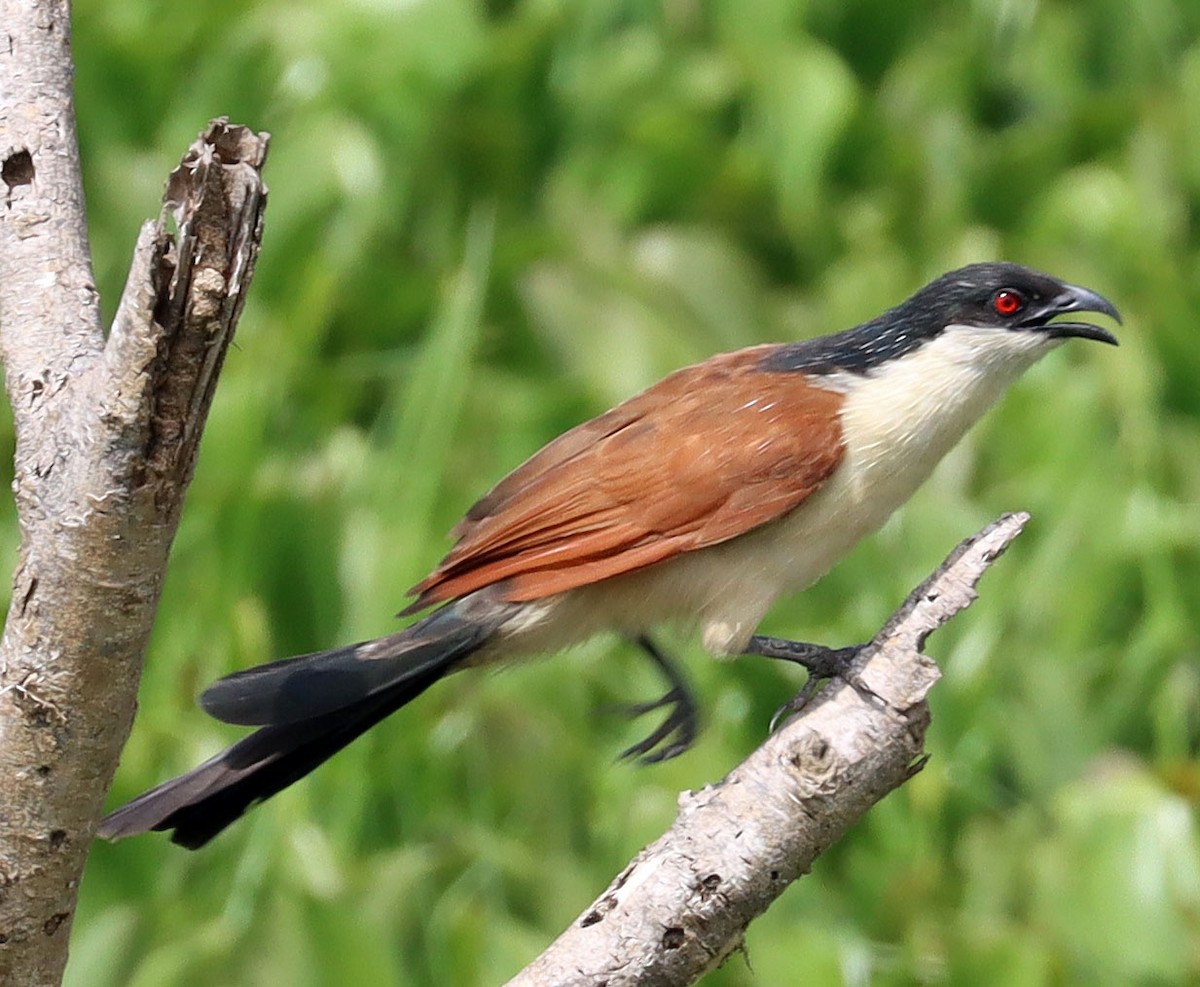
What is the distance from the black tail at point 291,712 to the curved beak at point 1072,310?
773 millimetres

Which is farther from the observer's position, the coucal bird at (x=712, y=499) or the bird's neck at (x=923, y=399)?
the bird's neck at (x=923, y=399)

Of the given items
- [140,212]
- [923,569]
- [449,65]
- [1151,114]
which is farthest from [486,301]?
[1151,114]

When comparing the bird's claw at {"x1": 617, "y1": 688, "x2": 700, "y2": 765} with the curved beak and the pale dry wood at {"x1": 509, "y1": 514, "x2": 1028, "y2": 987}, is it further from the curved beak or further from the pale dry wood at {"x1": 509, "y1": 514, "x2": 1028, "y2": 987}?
the curved beak

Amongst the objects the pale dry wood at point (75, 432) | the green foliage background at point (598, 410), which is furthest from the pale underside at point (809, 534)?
the green foliage background at point (598, 410)

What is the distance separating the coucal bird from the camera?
180 cm

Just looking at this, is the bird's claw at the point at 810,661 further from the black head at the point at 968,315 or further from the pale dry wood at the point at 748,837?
the black head at the point at 968,315

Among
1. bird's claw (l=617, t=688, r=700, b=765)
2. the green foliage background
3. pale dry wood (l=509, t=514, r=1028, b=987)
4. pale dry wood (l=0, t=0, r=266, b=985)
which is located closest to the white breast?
bird's claw (l=617, t=688, r=700, b=765)

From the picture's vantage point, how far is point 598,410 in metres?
3.09

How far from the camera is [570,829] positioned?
3021 mm

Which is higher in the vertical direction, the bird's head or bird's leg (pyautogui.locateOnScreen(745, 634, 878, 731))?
the bird's head

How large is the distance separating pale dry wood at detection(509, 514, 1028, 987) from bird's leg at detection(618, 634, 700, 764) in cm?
49

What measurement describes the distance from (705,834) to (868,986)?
1467mm

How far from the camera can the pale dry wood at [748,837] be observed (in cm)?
133

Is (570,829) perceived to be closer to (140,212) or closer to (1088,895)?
(1088,895)
